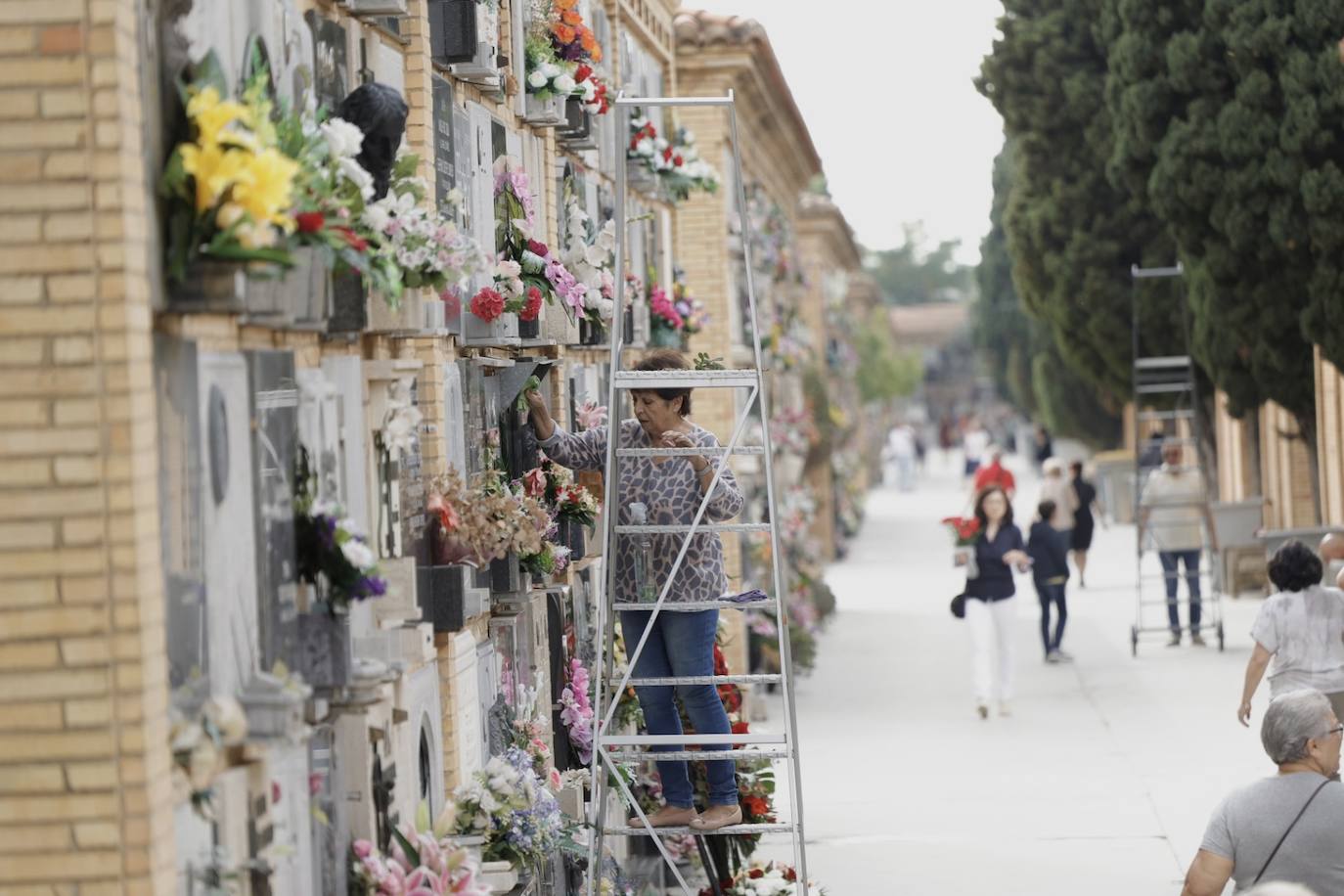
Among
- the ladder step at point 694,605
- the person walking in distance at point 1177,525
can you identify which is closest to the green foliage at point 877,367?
the person walking in distance at point 1177,525

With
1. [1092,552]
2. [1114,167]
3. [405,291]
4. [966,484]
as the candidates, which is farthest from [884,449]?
[405,291]

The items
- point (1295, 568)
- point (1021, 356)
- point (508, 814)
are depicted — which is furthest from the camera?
point (1021, 356)

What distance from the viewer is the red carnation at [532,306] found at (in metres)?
8.72

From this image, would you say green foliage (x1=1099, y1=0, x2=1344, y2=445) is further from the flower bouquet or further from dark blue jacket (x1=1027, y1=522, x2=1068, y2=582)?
the flower bouquet

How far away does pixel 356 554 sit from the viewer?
18.5 ft

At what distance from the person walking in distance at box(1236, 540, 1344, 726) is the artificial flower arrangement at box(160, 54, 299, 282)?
687cm

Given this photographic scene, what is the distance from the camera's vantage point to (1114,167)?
2259cm

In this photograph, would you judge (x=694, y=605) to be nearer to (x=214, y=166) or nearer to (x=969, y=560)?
(x=214, y=166)

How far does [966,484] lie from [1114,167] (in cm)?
2867

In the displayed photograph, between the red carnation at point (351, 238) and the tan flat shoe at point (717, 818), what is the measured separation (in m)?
3.81

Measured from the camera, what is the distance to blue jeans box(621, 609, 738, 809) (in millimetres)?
8648

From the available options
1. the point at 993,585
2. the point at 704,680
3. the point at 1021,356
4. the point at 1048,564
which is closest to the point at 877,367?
the point at 1021,356

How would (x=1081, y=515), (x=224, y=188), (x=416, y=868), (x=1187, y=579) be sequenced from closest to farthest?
1. (x=224, y=188)
2. (x=416, y=868)
3. (x=1187, y=579)
4. (x=1081, y=515)

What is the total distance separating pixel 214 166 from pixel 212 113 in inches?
4.6
